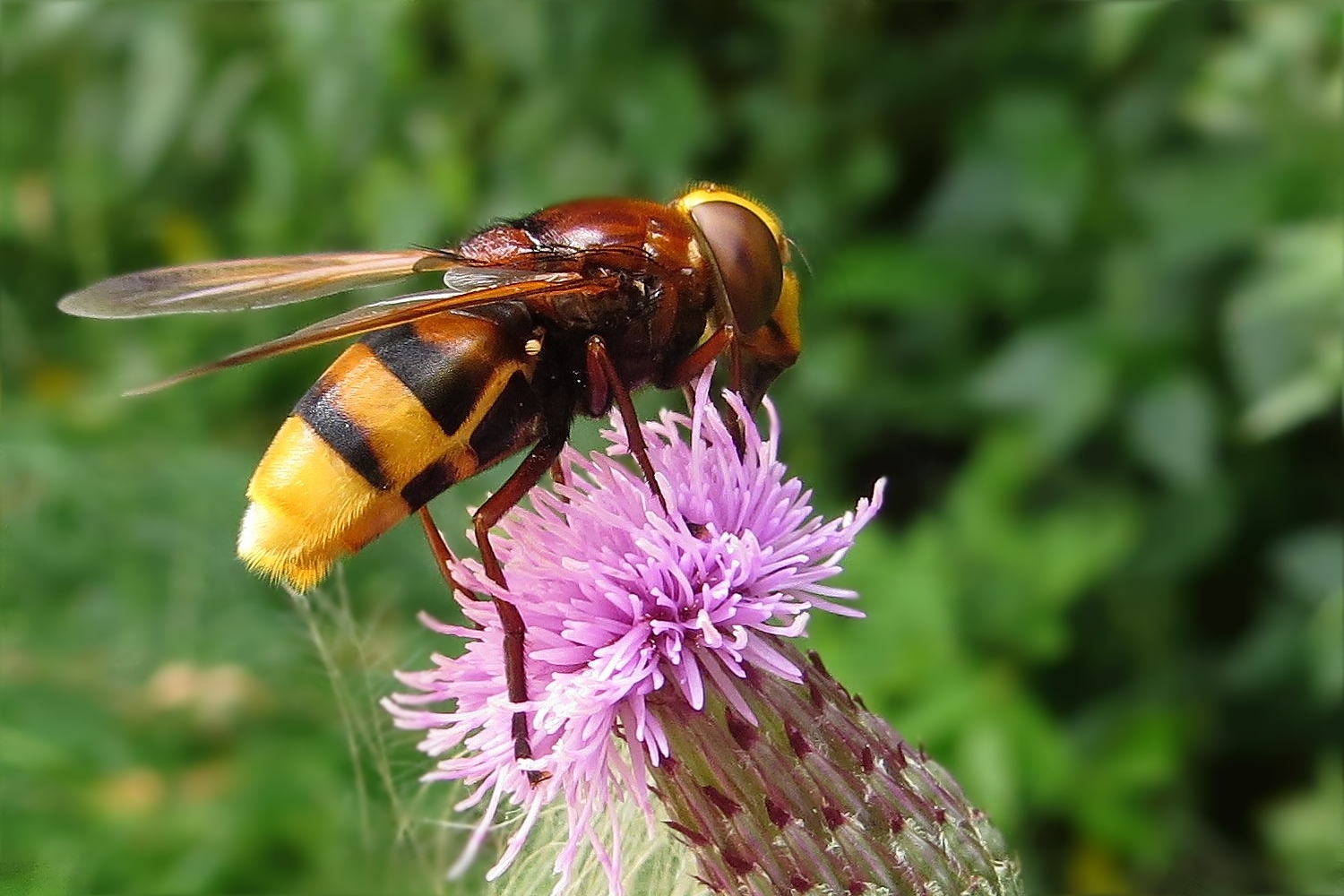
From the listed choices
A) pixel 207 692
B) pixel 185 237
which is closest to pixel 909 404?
pixel 207 692

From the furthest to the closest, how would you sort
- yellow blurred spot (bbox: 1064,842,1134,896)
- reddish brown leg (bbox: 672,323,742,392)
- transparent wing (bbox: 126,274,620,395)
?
yellow blurred spot (bbox: 1064,842,1134,896) → reddish brown leg (bbox: 672,323,742,392) → transparent wing (bbox: 126,274,620,395)

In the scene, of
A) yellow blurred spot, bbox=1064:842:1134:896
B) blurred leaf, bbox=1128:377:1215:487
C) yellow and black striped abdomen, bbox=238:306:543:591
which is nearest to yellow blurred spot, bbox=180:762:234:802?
yellow and black striped abdomen, bbox=238:306:543:591

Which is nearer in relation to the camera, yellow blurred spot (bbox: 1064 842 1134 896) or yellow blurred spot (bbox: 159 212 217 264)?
yellow blurred spot (bbox: 1064 842 1134 896)

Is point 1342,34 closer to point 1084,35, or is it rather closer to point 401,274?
point 1084,35

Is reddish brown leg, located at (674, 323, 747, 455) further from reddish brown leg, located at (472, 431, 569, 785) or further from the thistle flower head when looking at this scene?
reddish brown leg, located at (472, 431, 569, 785)

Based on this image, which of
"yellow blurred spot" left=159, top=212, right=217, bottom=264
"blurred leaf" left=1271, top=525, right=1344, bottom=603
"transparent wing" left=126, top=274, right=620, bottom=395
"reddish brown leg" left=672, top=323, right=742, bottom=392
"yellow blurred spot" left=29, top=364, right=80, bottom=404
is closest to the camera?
"transparent wing" left=126, top=274, right=620, bottom=395

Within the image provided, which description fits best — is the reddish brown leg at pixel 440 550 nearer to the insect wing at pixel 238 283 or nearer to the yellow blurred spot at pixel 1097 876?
the insect wing at pixel 238 283

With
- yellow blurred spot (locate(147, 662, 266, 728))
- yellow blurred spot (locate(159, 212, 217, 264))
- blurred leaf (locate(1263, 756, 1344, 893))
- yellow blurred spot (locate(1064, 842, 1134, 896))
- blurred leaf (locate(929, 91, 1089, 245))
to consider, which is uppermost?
blurred leaf (locate(929, 91, 1089, 245))

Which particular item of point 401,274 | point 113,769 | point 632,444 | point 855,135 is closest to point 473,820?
point 632,444
